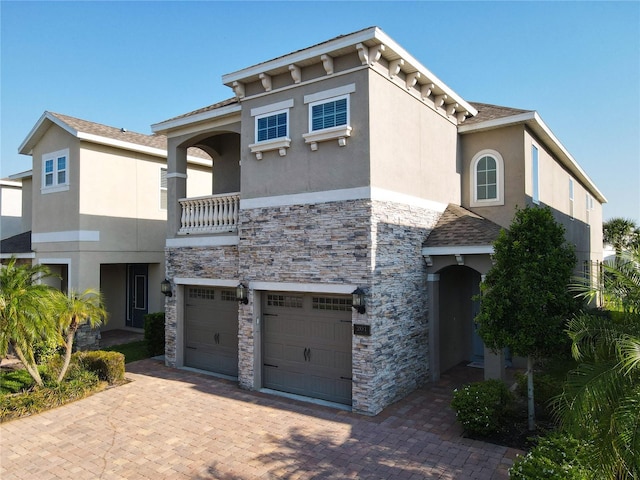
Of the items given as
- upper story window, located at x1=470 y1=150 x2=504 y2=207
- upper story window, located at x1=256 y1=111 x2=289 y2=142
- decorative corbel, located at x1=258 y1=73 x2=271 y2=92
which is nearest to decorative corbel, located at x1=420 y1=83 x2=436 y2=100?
upper story window, located at x1=470 y1=150 x2=504 y2=207

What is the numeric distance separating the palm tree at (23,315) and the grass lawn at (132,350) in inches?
155

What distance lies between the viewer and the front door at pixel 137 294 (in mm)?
18703

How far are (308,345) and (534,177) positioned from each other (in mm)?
8327

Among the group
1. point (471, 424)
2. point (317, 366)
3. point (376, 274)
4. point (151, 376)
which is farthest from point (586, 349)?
point (151, 376)

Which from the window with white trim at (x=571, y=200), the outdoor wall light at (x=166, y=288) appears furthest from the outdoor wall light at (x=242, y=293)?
the window with white trim at (x=571, y=200)

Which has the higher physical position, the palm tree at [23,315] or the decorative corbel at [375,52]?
the decorative corbel at [375,52]

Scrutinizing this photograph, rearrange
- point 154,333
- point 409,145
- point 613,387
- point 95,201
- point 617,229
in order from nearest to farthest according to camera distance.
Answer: point 613,387
point 409,145
point 154,333
point 95,201
point 617,229

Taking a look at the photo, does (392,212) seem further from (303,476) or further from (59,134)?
(59,134)

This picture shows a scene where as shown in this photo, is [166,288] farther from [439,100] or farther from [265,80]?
[439,100]

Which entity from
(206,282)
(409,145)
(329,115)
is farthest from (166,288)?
(409,145)

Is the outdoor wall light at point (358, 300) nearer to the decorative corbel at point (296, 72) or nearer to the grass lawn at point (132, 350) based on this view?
the decorative corbel at point (296, 72)

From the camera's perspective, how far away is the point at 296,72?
33.3 feet

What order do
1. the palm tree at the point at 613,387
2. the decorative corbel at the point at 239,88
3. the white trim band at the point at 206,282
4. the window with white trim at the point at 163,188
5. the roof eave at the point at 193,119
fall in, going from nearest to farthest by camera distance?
the palm tree at the point at 613,387, the decorative corbel at the point at 239,88, the roof eave at the point at 193,119, the white trim band at the point at 206,282, the window with white trim at the point at 163,188

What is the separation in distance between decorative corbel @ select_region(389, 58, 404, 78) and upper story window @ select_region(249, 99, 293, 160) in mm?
2359
